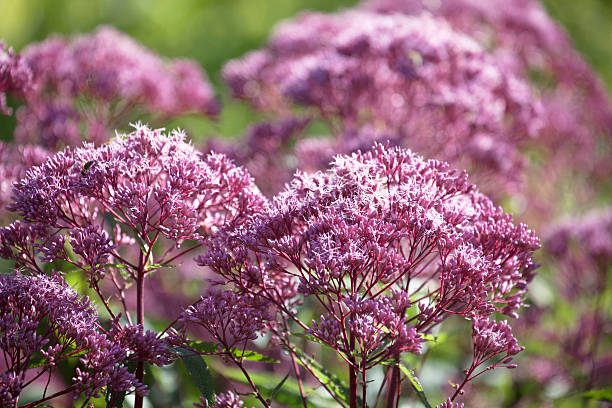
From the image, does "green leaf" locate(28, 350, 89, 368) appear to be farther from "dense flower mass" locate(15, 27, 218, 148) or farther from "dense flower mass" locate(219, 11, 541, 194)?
"dense flower mass" locate(219, 11, 541, 194)

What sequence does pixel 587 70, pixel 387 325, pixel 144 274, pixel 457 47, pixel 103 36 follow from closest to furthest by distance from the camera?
1. pixel 387 325
2. pixel 144 274
3. pixel 457 47
4. pixel 103 36
5. pixel 587 70

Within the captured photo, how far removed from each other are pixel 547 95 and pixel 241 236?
1784mm

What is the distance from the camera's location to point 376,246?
0.79 m

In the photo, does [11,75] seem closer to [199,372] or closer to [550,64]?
[199,372]

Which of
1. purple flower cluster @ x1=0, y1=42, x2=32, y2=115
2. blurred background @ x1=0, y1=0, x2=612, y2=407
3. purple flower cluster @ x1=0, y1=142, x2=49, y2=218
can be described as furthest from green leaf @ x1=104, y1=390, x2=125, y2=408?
blurred background @ x1=0, y1=0, x2=612, y2=407

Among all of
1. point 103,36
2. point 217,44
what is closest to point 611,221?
point 103,36

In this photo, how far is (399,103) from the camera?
1729 mm

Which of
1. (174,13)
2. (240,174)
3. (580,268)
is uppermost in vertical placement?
(174,13)

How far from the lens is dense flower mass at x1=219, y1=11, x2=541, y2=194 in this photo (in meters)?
1.51

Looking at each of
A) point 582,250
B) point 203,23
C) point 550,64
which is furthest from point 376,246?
point 203,23

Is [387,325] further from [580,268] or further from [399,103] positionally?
[580,268]

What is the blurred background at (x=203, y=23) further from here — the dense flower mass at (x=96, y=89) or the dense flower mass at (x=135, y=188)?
the dense flower mass at (x=135, y=188)

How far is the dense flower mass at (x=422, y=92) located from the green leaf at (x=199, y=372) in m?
0.68

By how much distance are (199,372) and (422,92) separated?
1.00 meters
